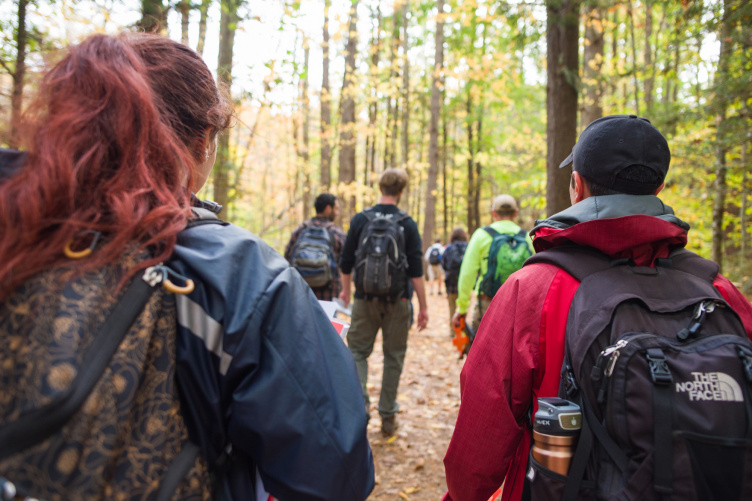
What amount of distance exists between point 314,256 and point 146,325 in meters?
4.51

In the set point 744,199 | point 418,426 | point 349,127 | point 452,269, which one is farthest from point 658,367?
point 349,127

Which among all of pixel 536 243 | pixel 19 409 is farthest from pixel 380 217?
pixel 19 409

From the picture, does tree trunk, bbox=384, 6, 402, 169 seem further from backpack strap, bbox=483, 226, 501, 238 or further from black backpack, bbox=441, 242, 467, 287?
backpack strap, bbox=483, 226, 501, 238

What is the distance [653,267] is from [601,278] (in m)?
0.21

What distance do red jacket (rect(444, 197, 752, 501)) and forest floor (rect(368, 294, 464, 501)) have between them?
2.39 m

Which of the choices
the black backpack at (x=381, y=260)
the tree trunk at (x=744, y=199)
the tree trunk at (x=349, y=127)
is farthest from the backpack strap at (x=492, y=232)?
the tree trunk at (x=349, y=127)

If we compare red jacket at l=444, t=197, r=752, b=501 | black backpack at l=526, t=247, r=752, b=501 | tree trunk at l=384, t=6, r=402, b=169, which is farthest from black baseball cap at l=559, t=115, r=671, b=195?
tree trunk at l=384, t=6, r=402, b=169

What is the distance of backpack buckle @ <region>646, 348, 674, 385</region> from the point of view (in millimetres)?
1318

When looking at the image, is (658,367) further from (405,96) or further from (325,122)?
Answer: (405,96)

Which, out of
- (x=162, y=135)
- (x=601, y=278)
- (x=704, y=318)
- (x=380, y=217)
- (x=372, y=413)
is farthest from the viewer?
(x=372, y=413)

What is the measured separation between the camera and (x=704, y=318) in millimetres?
1436

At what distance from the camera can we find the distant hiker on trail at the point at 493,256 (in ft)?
15.7

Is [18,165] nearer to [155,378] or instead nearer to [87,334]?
[87,334]

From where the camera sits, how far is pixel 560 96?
4898 millimetres
